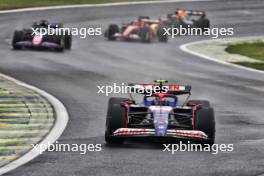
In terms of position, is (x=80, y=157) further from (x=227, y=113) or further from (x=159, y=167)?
(x=227, y=113)

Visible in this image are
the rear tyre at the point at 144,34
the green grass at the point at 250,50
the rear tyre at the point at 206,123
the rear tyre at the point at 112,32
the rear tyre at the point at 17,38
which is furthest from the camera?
the rear tyre at the point at 144,34

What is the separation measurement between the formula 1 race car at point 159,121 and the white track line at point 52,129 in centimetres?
109

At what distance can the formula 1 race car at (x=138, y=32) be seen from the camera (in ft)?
144

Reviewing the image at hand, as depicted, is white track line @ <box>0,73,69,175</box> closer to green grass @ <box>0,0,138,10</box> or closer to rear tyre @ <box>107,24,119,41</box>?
rear tyre @ <box>107,24,119,41</box>

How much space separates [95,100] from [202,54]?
16352mm

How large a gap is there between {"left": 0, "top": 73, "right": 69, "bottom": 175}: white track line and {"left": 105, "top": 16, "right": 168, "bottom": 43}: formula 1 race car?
651 inches

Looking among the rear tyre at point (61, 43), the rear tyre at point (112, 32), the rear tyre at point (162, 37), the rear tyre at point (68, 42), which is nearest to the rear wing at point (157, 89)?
the rear tyre at point (61, 43)

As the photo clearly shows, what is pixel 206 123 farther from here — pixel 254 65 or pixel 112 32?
pixel 112 32

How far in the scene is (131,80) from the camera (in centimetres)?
2883

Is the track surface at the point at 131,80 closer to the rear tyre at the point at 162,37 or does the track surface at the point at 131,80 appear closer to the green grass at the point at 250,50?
the rear tyre at the point at 162,37

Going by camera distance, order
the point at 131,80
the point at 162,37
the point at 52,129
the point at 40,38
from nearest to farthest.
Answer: the point at 52,129 < the point at 131,80 < the point at 40,38 < the point at 162,37

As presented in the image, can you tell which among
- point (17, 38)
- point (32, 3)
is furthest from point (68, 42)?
point (32, 3)

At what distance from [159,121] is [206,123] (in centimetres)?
78

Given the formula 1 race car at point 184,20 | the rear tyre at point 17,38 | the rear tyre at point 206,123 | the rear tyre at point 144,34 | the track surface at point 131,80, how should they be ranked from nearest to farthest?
the track surface at point 131,80, the rear tyre at point 206,123, the rear tyre at point 17,38, the rear tyre at point 144,34, the formula 1 race car at point 184,20
